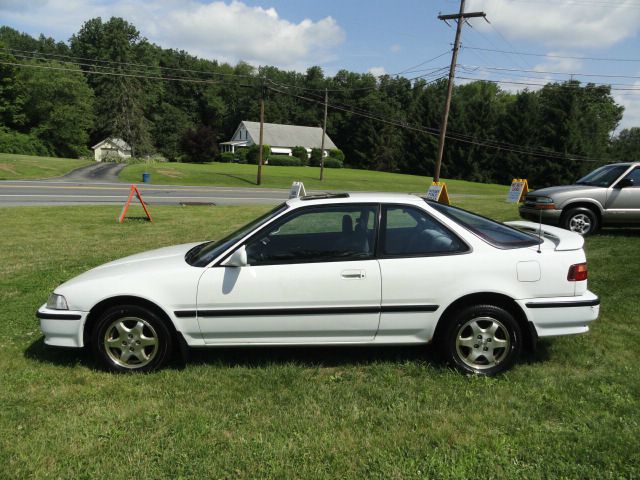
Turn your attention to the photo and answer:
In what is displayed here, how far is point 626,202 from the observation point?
31.0ft

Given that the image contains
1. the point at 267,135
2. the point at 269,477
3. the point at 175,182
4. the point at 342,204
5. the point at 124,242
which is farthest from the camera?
the point at 267,135

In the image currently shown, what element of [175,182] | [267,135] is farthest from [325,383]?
[267,135]

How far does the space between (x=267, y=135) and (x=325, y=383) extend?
8489 cm

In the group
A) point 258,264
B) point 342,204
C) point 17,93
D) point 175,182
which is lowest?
point 175,182

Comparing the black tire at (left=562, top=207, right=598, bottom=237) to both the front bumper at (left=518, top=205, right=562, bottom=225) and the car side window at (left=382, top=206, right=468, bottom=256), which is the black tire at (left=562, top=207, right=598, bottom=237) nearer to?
the front bumper at (left=518, top=205, right=562, bottom=225)

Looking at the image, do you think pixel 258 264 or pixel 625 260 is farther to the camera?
pixel 625 260

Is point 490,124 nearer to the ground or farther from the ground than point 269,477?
farther from the ground

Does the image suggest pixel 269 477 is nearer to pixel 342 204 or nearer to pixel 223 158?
pixel 342 204

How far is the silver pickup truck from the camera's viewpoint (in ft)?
31.0

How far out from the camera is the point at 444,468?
9.14 ft

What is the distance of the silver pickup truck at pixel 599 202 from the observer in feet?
31.0

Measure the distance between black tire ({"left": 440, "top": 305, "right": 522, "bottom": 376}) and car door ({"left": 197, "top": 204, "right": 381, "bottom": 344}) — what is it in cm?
65

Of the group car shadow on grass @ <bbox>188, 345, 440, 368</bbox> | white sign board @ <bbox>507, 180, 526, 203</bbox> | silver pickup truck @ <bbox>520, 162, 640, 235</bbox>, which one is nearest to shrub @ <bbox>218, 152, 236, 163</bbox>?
white sign board @ <bbox>507, 180, 526, 203</bbox>

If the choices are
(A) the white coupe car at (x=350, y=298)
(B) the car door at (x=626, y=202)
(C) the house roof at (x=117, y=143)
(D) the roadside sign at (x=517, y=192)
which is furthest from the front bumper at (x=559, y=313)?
(C) the house roof at (x=117, y=143)
